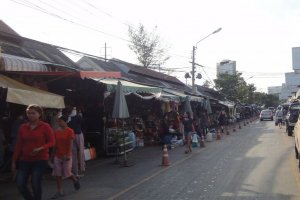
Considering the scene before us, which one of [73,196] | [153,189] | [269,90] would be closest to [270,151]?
[153,189]

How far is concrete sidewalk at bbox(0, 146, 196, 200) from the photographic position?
10.5m

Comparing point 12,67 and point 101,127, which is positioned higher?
point 12,67

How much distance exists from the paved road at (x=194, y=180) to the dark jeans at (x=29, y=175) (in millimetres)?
2157

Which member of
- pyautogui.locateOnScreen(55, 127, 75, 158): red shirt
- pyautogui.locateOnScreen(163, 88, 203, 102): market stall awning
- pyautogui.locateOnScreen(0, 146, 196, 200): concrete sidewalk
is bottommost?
pyautogui.locateOnScreen(0, 146, 196, 200): concrete sidewalk

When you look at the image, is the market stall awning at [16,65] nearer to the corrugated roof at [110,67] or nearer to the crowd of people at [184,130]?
the crowd of people at [184,130]

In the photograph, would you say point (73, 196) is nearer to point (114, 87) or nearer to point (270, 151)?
point (114, 87)

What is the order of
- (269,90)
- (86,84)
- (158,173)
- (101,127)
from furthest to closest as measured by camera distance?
(269,90) → (101,127) → (86,84) → (158,173)

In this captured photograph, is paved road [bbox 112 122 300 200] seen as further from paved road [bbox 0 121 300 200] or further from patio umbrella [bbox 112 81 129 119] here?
patio umbrella [bbox 112 81 129 119]

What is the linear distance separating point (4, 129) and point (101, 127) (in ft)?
16.2

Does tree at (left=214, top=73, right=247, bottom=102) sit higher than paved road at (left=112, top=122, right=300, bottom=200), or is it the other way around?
tree at (left=214, top=73, right=247, bottom=102)

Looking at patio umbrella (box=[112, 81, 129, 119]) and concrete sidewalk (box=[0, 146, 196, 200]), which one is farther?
patio umbrella (box=[112, 81, 129, 119])

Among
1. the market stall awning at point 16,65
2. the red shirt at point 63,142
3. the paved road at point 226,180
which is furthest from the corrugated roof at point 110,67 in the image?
the red shirt at point 63,142

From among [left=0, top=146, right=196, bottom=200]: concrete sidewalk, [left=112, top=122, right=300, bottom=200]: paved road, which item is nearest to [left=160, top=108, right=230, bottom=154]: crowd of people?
[left=0, top=146, right=196, bottom=200]: concrete sidewalk

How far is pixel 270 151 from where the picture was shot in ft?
62.4
